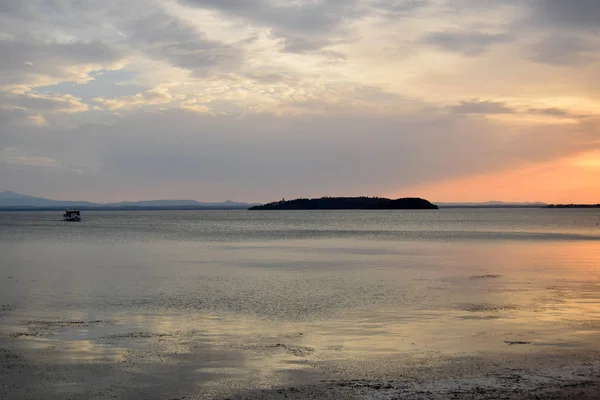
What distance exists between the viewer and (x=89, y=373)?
1310 cm

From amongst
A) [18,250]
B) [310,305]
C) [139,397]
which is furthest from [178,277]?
[18,250]

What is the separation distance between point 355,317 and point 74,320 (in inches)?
355

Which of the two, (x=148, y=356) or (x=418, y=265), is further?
(x=418, y=265)

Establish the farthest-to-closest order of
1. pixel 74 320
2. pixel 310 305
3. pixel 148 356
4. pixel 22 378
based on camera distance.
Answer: pixel 310 305 → pixel 74 320 → pixel 148 356 → pixel 22 378

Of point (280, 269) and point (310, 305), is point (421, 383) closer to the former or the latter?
point (310, 305)

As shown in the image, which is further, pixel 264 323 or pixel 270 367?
pixel 264 323

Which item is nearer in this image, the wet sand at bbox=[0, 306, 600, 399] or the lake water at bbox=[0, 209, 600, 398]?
the wet sand at bbox=[0, 306, 600, 399]

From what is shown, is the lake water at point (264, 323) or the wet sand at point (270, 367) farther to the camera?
the lake water at point (264, 323)

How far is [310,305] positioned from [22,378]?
1219 centimetres

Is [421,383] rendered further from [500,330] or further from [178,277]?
[178,277]

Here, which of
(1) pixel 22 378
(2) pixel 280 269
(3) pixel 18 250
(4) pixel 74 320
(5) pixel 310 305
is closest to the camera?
(1) pixel 22 378

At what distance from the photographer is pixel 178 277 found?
3388 cm

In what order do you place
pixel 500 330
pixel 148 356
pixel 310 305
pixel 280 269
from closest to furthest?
pixel 148 356 → pixel 500 330 → pixel 310 305 → pixel 280 269

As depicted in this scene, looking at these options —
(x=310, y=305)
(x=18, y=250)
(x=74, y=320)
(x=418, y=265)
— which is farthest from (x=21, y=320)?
(x=18, y=250)
